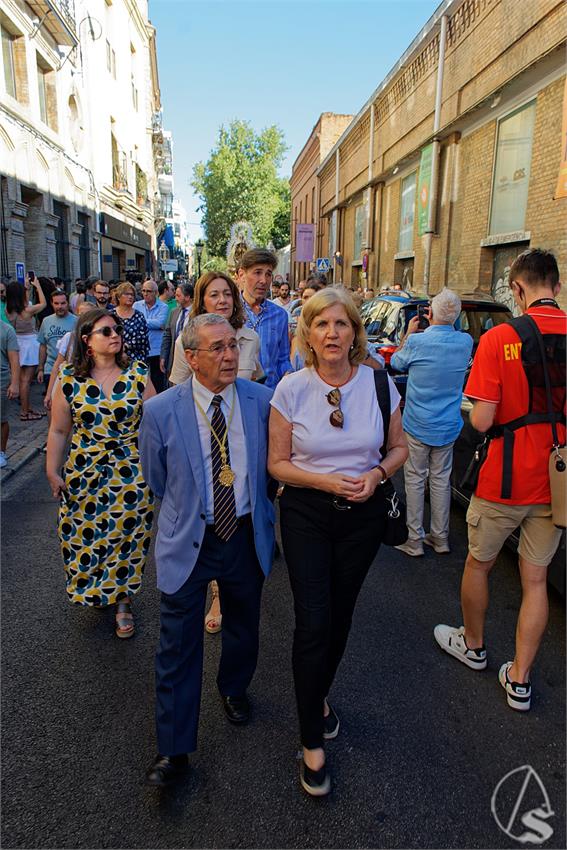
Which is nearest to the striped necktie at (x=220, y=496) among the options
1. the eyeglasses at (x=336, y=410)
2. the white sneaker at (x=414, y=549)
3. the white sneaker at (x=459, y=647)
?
the eyeglasses at (x=336, y=410)

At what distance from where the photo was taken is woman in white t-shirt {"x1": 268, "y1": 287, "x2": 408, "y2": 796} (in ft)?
7.81

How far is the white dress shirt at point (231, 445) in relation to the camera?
247 centimetres

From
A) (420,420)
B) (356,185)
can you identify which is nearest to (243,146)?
(356,185)

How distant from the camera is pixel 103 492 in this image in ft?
11.2

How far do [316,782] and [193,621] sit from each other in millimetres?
800

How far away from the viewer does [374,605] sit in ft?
12.7

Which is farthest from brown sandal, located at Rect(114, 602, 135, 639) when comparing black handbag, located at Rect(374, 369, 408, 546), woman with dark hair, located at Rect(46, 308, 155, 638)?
black handbag, located at Rect(374, 369, 408, 546)

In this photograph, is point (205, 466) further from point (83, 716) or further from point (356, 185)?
point (356, 185)

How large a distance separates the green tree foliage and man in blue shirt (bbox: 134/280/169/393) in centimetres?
4412

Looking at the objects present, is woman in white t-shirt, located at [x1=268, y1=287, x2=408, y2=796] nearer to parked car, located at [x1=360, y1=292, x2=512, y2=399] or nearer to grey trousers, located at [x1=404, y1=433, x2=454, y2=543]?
grey trousers, located at [x1=404, y1=433, x2=454, y2=543]

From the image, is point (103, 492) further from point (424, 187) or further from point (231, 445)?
point (424, 187)

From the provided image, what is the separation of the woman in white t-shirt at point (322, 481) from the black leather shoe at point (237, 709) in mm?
424

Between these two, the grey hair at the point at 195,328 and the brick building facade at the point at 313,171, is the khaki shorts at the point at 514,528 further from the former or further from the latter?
the brick building facade at the point at 313,171

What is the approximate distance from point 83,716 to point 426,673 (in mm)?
1748
